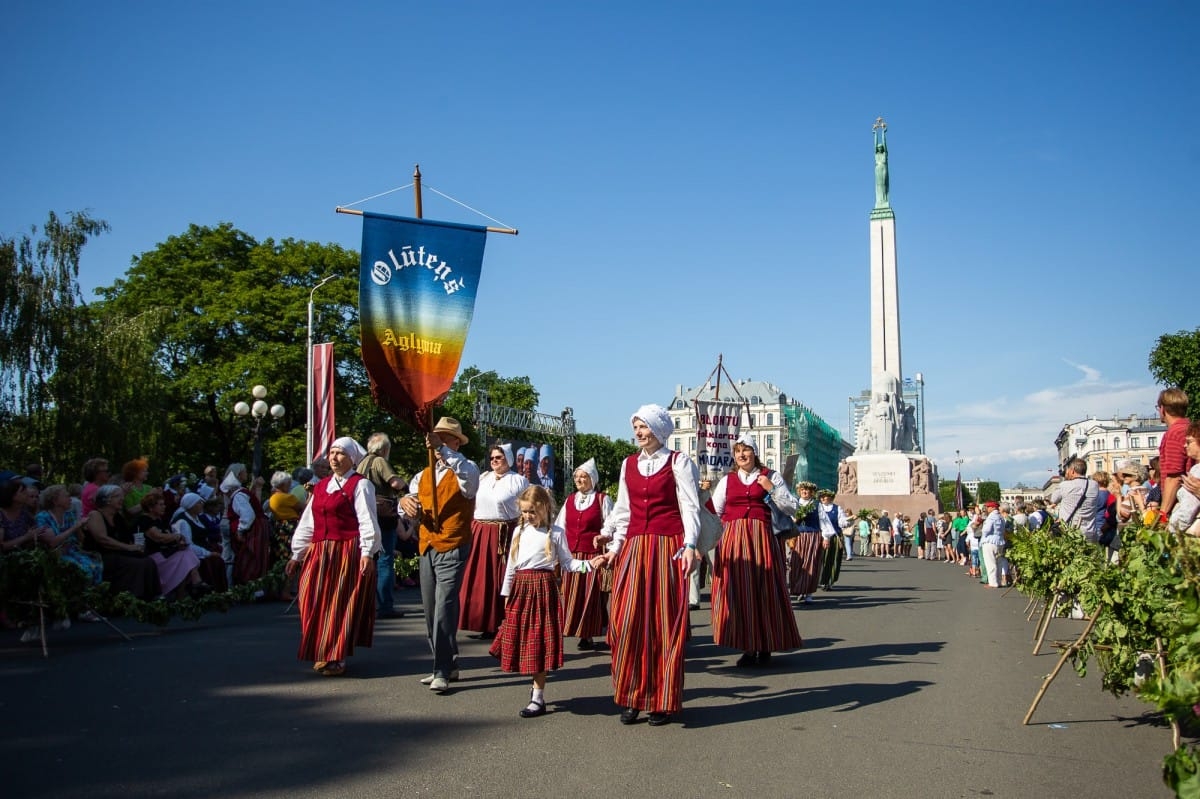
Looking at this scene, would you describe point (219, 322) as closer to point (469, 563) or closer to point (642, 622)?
point (469, 563)

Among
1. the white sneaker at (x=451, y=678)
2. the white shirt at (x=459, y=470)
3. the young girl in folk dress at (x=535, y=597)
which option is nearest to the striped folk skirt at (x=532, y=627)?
the young girl in folk dress at (x=535, y=597)

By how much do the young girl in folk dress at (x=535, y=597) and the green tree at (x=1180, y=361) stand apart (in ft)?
139

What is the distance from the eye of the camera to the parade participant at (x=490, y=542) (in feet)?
28.6

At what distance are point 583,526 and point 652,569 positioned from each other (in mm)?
3640

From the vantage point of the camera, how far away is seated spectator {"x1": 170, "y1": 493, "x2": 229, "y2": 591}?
12727mm

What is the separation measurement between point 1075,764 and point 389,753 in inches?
145

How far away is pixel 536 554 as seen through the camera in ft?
22.7

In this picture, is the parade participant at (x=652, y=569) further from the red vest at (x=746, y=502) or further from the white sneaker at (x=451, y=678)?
the red vest at (x=746, y=502)

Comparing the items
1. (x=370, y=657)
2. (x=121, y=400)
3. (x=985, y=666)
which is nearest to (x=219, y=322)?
(x=121, y=400)

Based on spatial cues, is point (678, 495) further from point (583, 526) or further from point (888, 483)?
point (888, 483)

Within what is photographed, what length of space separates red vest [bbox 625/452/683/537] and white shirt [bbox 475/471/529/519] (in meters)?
2.16

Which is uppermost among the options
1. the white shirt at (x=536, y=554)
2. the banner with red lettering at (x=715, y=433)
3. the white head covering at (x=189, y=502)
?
the banner with red lettering at (x=715, y=433)

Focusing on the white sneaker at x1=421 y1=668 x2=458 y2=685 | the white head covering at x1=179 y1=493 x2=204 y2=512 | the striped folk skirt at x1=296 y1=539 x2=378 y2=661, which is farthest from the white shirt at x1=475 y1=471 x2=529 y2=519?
the white head covering at x1=179 y1=493 x2=204 y2=512

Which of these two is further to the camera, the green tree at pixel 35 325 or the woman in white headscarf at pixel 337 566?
the green tree at pixel 35 325
